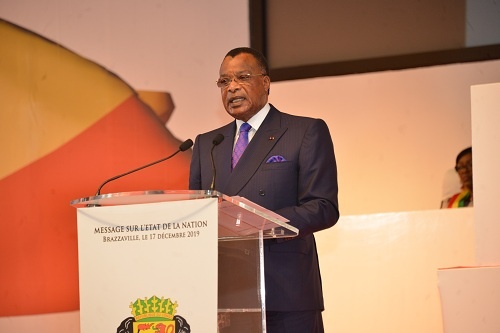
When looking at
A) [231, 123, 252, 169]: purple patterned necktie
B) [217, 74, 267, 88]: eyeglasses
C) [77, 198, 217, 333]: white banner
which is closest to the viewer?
[77, 198, 217, 333]: white banner

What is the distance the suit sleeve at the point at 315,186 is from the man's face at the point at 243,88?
0.28 metres

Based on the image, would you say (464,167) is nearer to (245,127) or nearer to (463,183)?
(463,183)

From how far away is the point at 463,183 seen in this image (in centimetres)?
488

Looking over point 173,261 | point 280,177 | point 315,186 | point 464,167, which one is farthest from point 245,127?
point 464,167

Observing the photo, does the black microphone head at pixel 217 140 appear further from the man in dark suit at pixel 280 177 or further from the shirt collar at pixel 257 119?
the shirt collar at pixel 257 119

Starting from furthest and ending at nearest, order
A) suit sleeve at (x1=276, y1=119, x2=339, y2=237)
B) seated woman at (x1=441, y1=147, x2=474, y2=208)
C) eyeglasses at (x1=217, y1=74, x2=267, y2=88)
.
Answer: seated woman at (x1=441, y1=147, x2=474, y2=208), eyeglasses at (x1=217, y1=74, x2=267, y2=88), suit sleeve at (x1=276, y1=119, x2=339, y2=237)

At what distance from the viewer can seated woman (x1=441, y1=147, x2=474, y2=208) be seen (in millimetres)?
4852

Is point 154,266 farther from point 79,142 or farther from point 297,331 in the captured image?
point 79,142

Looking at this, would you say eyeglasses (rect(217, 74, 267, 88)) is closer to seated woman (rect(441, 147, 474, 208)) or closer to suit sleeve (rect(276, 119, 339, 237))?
suit sleeve (rect(276, 119, 339, 237))

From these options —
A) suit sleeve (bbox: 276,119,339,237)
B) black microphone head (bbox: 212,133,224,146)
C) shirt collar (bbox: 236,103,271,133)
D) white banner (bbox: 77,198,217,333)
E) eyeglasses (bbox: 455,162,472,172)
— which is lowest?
white banner (bbox: 77,198,217,333)

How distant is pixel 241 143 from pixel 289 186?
1.03 feet

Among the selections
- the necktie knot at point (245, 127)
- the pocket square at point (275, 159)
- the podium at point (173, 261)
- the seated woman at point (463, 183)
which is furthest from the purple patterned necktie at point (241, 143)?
the seated woman at point (463, 183)

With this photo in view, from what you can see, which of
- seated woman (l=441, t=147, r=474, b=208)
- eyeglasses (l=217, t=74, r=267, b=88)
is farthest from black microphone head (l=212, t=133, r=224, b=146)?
seated woman (l=441, t=147, r=474, b=208)

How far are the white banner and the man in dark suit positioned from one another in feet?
1.50
